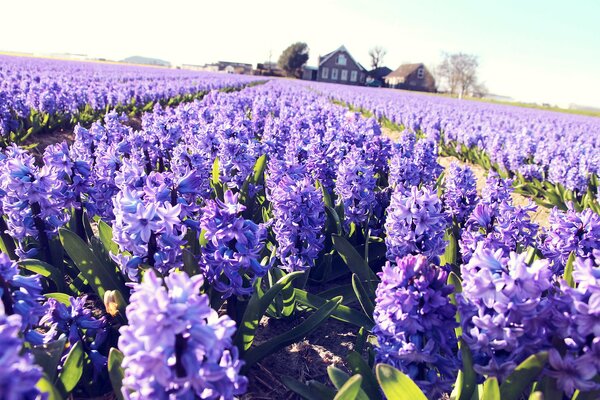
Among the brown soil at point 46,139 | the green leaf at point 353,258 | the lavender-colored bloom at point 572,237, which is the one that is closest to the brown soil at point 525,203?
the lavender-colored bloom at point 572,237

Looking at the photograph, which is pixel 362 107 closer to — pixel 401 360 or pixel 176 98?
pixel 176 98

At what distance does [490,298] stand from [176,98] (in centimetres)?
1690

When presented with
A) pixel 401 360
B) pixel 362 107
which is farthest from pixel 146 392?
pixel 362 107

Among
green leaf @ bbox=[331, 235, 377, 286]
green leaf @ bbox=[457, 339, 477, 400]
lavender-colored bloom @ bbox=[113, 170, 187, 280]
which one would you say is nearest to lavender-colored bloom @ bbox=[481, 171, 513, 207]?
green leaf @ bbox=[331, 235, 377, 286]

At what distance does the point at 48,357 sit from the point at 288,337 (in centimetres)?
131

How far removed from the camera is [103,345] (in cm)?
253

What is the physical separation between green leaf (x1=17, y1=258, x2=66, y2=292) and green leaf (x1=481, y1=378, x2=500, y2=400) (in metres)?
2.69

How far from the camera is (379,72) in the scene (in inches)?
3999

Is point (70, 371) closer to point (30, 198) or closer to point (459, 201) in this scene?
point (30, 198)

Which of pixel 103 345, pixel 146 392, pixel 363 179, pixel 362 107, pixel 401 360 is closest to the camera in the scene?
pixel 146 392

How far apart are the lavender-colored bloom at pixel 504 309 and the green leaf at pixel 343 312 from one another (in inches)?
44.9

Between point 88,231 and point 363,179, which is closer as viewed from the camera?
point 88,231

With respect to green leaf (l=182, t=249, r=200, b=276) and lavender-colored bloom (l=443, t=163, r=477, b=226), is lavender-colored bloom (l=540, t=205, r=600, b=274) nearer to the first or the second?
lavender-colored bloom (l=443, t=163, r=477, b=226)

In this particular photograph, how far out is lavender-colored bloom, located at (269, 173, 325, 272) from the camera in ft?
10.3
